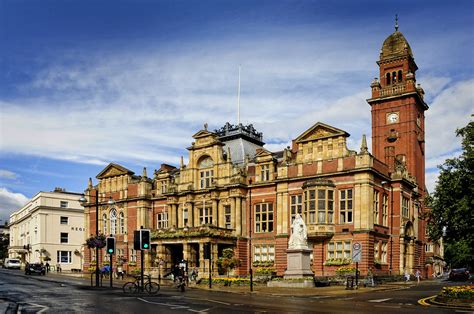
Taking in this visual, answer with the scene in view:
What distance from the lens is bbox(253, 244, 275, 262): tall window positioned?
5753cm

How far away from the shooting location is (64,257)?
96938mm

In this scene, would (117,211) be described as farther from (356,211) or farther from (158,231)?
(356,211)

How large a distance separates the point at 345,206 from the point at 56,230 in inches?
2467

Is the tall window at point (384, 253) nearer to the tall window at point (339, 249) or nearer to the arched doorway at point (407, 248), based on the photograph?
the arched doorway at point (407, 248)

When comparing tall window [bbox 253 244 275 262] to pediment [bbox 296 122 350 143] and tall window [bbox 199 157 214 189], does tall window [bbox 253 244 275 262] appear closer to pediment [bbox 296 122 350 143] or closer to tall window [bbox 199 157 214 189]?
tall window [bbox 199 157 214 189]

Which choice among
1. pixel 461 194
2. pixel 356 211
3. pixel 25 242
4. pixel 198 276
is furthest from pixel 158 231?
pixel 25 242

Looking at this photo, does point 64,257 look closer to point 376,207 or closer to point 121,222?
point 121,222

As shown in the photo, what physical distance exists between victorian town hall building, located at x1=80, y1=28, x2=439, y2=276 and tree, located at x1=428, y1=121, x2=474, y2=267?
15229mm

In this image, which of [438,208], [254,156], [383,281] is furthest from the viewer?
[254,156]

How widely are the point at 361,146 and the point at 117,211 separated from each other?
117 ft

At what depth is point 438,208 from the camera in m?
34.7

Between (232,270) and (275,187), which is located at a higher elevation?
(275,187)

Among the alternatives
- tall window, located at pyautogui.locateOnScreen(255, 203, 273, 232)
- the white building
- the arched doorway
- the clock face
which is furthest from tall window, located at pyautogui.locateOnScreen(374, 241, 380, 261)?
the white building

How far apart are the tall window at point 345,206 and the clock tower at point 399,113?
8.32 metres
